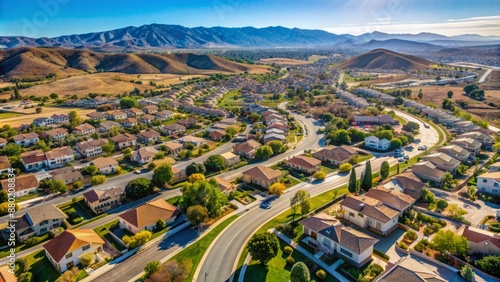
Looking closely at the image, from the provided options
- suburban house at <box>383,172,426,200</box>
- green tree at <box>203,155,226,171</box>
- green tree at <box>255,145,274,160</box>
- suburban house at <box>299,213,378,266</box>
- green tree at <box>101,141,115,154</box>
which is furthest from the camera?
green tree at <box>101,141,115,154</box>

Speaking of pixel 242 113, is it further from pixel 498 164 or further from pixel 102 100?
pixel 498 164

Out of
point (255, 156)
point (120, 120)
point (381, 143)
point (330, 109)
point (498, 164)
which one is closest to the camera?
point (498, 164)

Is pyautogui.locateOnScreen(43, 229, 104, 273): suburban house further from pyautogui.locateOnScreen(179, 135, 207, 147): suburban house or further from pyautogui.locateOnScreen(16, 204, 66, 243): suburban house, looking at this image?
pyautogui.locateOnScreen(179, 135, 207, 147): suburban house

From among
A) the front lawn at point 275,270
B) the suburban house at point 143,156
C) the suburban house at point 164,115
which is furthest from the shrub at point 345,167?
the suburban house at point 164,115

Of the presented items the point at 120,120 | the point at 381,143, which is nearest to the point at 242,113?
the point at 120,120

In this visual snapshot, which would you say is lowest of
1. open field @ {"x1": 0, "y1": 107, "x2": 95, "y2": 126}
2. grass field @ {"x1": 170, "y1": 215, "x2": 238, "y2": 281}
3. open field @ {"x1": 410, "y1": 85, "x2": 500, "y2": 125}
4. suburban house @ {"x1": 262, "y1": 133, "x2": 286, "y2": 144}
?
open field @ {"x1": 410, "y1": 85, "x2": 500, "y2": 125}

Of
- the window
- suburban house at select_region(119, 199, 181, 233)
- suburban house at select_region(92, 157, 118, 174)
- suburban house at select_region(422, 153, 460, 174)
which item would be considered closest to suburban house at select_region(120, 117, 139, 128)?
suburban house at select_region(92, 157, 118, 174)
